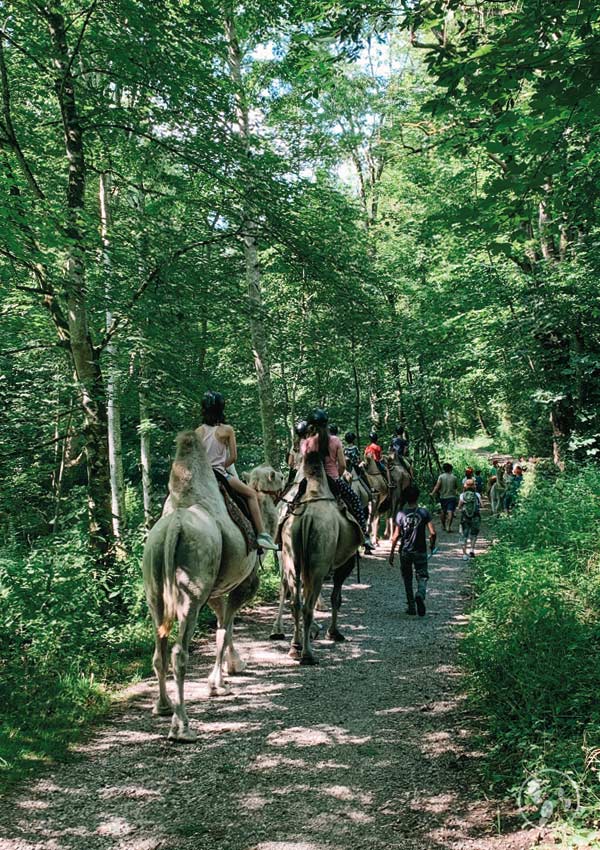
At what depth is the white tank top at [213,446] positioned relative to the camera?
6.58 m

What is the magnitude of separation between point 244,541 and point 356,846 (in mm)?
3115

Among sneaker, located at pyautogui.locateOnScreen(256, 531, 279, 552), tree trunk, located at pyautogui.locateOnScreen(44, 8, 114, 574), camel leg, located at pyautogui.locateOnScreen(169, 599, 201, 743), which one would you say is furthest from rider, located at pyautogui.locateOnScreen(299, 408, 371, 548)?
camel leg, located at pyautogui.locateOnScreen(169, 599, 201, 743)

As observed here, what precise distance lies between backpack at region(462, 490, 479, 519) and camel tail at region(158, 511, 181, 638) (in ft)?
34.6

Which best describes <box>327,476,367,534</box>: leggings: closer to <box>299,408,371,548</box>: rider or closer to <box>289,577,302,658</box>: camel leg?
<box>299,408,371,548</box>: rider

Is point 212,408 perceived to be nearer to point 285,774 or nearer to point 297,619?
point 297,619

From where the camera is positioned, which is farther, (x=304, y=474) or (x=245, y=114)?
(x=245, y=114)

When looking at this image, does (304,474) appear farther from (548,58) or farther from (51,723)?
(548,58)

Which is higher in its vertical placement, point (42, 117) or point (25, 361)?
point (42, 117)

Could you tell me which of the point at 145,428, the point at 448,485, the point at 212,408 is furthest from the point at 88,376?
the point at 448,485

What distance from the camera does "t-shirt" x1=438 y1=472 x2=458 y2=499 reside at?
17516 millimetres

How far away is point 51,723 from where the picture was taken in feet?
17.6

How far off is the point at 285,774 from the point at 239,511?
261 centimetres

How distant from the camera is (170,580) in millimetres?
5262

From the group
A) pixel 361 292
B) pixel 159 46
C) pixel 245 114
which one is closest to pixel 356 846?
pixel 361 292
